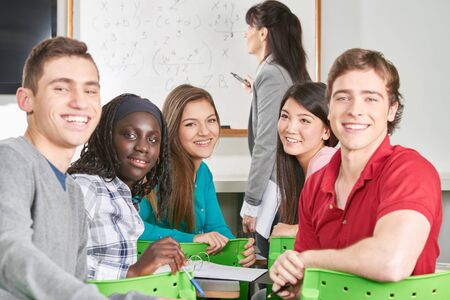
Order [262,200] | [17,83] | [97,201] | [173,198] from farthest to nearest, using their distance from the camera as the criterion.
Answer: [17,83] < [262,200] < [173,198] < [97,201]

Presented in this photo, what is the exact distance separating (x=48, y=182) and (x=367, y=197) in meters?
0.82

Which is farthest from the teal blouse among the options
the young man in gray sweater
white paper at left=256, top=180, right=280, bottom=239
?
the young man in gray sweater

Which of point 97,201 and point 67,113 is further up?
point 67,113

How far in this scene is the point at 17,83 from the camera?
3842mm

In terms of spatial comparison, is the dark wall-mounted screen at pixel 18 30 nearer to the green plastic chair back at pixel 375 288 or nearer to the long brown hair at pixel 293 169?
the long brown hair at pixel 293 169

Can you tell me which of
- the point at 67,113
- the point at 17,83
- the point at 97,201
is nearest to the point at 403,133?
the point at 17,83

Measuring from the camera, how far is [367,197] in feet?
5.55

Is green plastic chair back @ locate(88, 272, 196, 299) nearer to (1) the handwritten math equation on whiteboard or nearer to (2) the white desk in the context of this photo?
(2) the white desk

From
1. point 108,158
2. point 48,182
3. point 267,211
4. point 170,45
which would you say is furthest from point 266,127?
Result: point 48,182

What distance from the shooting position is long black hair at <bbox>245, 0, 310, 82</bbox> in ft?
10.5

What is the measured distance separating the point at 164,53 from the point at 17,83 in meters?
0.88

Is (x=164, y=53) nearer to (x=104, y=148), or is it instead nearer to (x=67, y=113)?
(x=104, y=148)

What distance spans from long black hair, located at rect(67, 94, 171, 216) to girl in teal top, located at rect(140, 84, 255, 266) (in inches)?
15.6

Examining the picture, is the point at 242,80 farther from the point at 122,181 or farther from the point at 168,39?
the point at 122,181
